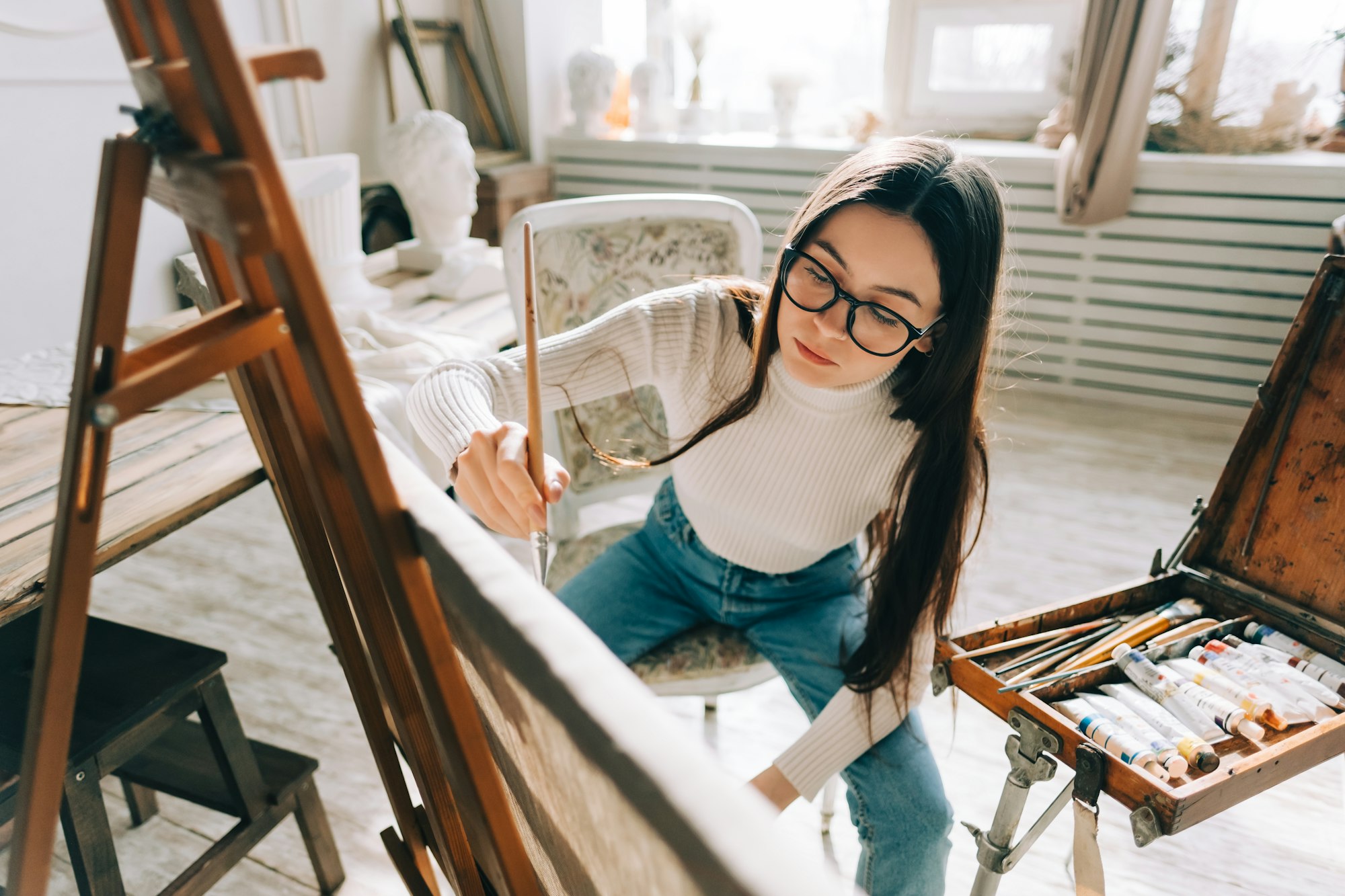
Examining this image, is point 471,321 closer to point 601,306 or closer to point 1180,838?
point 601,306

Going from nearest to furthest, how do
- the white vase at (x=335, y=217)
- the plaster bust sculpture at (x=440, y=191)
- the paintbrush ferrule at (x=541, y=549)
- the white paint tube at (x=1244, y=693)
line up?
the paintbrush ferrule at (x=541, y=549)
the white paint tube at (x=1244, y=693)
the white vase at (x=335, y=217)
the plaster bust sculpture at (x=440, y=191)

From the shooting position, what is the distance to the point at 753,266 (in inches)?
55.9

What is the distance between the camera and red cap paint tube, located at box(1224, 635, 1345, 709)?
86 cm

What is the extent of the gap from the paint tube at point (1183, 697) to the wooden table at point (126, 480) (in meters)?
1.07

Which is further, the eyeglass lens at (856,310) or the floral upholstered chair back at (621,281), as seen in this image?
the floral upholstered chair back at (621,281)

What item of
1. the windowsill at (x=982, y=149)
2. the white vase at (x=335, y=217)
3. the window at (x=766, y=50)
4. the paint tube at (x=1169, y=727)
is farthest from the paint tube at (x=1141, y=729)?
the window at (x=766, y=50)

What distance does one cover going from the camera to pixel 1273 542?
1021 millimetres

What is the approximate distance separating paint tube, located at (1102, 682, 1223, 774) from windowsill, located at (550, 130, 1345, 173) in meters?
1.64

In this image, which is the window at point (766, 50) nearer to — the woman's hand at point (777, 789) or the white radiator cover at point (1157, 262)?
the white radiator cover at point (1157, 262)

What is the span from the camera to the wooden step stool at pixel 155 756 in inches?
36.6

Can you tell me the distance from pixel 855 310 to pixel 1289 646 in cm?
65

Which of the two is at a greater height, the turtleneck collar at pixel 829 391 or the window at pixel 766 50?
the window at pixel 766 50

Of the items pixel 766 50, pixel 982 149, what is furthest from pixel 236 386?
pixel 766 50

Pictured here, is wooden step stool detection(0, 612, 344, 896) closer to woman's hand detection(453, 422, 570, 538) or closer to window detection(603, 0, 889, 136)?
woman's hand detection(453, 422, 570, 538)
